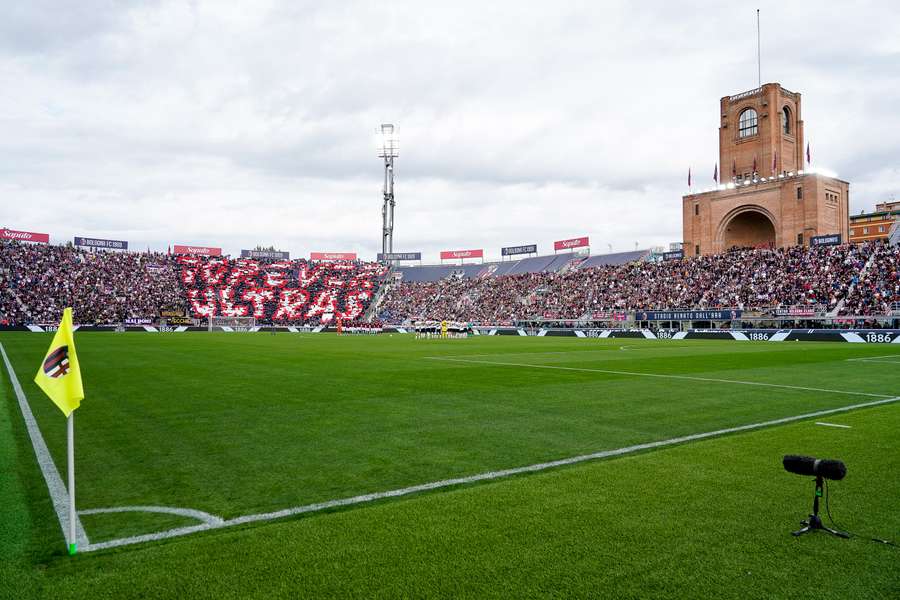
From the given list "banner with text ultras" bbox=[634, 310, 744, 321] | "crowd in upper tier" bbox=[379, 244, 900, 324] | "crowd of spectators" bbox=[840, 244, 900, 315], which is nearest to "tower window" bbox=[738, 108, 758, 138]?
"crowd in upper tier" bbox=[379, 244, 900, 324]

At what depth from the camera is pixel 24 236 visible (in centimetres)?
7844

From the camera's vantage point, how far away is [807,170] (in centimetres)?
6312

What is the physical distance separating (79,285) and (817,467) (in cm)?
8263

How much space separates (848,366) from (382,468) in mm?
20034

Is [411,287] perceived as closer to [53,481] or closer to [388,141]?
[388,141]

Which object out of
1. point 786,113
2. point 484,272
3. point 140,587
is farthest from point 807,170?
point 140,587

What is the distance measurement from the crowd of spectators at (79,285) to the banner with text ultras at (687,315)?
57.5m

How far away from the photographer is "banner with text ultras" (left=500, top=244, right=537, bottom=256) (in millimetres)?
94188

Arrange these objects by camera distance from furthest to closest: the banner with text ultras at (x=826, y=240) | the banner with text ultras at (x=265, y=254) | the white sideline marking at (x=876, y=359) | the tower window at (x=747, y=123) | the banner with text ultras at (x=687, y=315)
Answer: the banner with text ultras at (x=265, y=254)
the tower window at (x=747, y=123)
the banner with text ultras at (x=826, y=240)
the banner with text ultras at (x=687, y=315)
the white sideline marking at (x=876, y=359)

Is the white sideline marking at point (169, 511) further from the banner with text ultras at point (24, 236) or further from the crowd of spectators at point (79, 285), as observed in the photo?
the banner with text ultras at point (24, 236)

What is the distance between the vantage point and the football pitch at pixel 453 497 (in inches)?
156

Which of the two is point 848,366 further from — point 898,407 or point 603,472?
point 603,472

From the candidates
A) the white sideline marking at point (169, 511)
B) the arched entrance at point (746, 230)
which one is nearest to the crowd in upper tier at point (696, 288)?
the arched entrance at point (746, 230)

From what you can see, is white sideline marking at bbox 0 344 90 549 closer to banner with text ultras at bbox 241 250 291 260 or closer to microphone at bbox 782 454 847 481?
microphone at bbox 782 454 847 481
